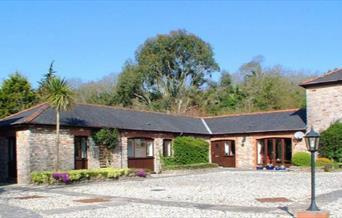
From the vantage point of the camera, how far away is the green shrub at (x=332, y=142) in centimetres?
2673

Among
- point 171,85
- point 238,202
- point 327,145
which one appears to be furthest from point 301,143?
point 171,85

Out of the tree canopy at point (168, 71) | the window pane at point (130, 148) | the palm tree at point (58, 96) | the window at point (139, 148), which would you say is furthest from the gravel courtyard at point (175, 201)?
the tree canopy at point (168, 71)

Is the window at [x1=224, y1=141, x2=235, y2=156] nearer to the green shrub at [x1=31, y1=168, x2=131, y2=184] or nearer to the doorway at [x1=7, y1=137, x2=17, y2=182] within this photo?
the green shrub at [x1=31, y1=168, x2=131, y2=184]

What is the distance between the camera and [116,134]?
26422 millimetres

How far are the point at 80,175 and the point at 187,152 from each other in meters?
11.2

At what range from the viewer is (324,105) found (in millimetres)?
28203

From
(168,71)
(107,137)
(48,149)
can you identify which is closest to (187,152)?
(107,137)

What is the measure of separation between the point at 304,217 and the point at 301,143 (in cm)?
2143

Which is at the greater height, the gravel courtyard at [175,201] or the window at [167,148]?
the window at [167,148]


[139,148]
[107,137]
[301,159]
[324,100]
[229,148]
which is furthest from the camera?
[229,148]

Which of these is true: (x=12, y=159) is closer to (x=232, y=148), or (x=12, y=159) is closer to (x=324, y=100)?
(x=232, y=148)

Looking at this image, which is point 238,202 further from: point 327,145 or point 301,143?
point 301,143

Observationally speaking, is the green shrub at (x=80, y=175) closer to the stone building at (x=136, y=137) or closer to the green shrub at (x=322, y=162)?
the stone building at (x=136, y=137)

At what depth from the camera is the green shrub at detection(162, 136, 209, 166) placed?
3050 cm
